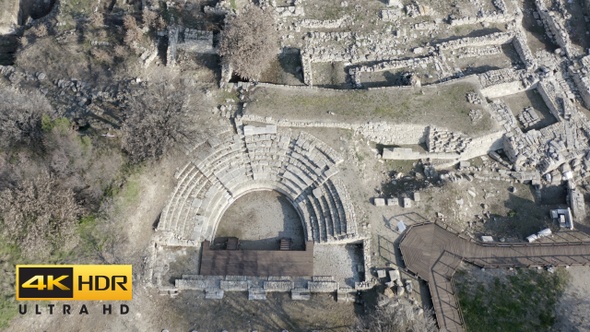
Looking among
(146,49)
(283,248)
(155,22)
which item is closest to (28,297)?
(283,248)

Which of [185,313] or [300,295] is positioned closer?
[185,313]

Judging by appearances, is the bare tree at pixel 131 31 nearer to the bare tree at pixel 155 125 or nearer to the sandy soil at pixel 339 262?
the bare tree at pixel 155 125

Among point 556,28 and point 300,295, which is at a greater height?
point 556,28

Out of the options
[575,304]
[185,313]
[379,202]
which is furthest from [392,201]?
[185,313]

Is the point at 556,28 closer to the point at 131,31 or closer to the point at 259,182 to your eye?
the point at 259,182

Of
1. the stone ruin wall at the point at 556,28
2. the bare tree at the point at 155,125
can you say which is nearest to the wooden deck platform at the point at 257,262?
the bare tree at the point at 155,125

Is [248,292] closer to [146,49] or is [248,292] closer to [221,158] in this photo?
[221,158]

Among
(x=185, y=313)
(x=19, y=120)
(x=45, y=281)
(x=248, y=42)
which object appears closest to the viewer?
(x=45, y=281)
